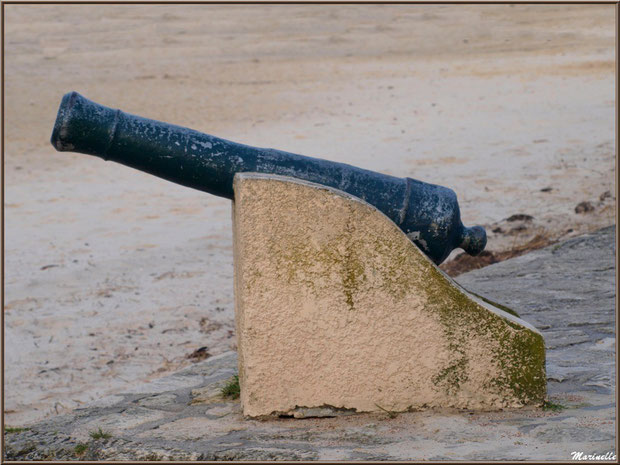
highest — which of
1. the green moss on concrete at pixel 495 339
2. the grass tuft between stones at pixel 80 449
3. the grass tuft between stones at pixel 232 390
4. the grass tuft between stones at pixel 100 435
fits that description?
the green moss on concrete at pixel 495 339

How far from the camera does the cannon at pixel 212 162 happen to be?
3.89 m

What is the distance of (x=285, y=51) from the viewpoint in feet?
70.7

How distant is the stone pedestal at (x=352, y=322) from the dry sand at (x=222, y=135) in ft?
6.82

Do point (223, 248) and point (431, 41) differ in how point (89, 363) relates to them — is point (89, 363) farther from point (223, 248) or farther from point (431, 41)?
point (431, 41)

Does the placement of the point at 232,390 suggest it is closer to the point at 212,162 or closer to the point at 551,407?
the point at 212,162

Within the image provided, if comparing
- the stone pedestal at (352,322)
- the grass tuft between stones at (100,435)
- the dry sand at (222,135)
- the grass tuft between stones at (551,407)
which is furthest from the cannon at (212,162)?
the dry sand at (222,135)

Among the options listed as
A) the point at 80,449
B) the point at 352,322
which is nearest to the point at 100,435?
the point at 80,449

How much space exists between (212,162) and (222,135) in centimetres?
935

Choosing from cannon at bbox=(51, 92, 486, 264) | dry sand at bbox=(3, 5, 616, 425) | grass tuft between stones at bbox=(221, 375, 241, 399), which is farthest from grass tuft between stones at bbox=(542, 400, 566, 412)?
dry sand at bbox=(3, 5, 616, 425)

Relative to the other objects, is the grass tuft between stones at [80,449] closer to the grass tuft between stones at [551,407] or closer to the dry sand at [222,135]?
the dry sand at [222,135]

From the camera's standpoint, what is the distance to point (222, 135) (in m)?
13.2

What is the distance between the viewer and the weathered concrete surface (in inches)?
135

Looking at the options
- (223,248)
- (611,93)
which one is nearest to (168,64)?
(611,93)

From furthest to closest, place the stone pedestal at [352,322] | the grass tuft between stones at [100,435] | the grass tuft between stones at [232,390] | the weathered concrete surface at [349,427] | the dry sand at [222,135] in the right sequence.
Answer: the dry sand at [222,135], the grass tuft between stones at [232,390], the grass tuft between stones at [100,435], the stone pedestal at [352,322], the weathered concrete surface at [349,427]
